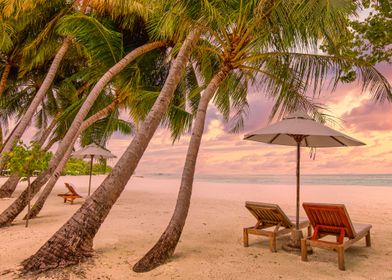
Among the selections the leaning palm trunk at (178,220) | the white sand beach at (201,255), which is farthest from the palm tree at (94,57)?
the leaning palm trunk at (178,220)

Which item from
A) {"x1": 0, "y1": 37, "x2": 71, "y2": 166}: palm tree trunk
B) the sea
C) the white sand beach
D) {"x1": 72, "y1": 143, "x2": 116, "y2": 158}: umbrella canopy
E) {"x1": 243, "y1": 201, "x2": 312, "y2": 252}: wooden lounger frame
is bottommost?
the sea

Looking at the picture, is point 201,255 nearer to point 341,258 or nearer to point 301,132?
point 341,258

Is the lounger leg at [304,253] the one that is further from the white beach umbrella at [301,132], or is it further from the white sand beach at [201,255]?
the white beach umbrella at [301,132]

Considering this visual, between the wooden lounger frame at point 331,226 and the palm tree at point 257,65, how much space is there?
6.49 feet

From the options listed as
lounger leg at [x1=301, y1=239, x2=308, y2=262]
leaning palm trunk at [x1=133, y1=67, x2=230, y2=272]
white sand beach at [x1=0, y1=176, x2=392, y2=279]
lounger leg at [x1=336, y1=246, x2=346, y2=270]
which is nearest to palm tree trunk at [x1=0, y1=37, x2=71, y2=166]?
white sand beach at [x1=0, y1=176, x2=392, y2=279]

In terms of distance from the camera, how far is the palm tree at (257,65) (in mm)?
5227

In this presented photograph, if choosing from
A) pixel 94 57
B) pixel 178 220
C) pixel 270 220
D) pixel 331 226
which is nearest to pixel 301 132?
pixel 331 226

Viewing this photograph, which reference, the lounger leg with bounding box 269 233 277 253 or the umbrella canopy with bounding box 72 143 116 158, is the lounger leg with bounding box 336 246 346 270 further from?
the umbrella canopy with bounding box 72 143 116 158

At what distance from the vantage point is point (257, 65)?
8938 mm

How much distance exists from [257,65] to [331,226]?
15.9 feet

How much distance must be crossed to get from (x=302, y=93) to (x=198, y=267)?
5.93 metres

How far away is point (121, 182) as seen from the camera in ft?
17.0

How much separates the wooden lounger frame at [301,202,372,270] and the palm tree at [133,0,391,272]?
198cm

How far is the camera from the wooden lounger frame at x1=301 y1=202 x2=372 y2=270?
509cm
